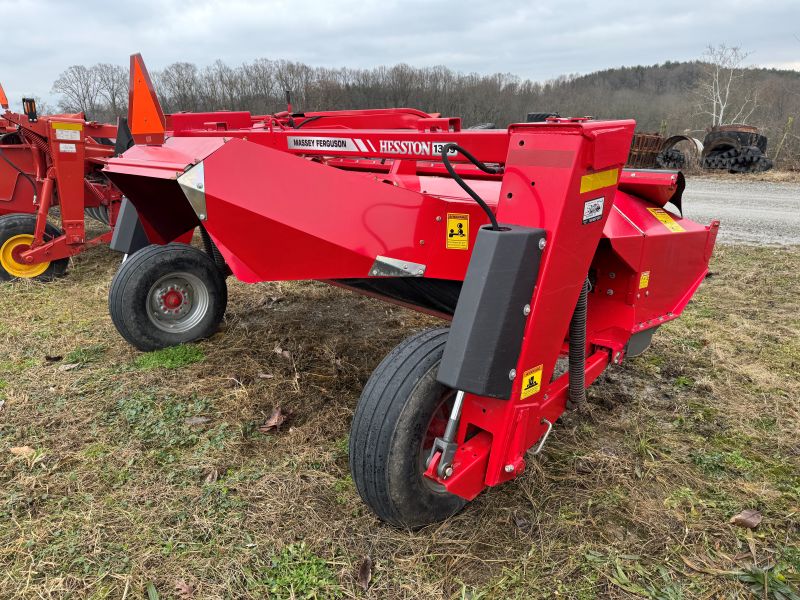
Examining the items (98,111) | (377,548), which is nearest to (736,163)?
(377,548)

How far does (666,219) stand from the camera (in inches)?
117

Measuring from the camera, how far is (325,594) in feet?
6.30

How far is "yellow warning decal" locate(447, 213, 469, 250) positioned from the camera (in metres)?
2.21

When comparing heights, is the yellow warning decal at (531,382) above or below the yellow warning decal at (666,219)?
below

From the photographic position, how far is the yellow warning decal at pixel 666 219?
290 centimetres

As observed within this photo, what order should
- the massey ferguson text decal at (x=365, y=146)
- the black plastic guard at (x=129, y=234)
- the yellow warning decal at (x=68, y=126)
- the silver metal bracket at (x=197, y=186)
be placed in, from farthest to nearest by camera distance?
the yellow warning decal at (x=68, y=126)
the black plastic guard at (x=129, y=234)
the massey ferguson text decal at (x=365, y=146)
the silver metal bracket at (x=197, y=186)

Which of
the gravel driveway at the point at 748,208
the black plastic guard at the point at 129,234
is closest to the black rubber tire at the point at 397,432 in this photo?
the black plastic guard at the point at 129,234

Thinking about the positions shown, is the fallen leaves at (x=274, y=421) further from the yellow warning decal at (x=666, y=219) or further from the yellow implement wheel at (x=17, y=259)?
the yellow implement wheel at (x=17, y=259)

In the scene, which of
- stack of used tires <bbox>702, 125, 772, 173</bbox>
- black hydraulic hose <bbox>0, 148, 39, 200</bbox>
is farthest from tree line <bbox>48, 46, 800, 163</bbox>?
black hydraulic hose <bbox>0, 148, 39, 200</bbox>

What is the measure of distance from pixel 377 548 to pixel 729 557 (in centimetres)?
132

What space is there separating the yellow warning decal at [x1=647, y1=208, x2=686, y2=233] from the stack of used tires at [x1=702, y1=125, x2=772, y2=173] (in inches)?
650

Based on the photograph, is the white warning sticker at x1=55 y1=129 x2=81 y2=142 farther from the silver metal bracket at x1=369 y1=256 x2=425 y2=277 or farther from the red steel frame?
the silver metal bracket at x1=369 y1=256 x2=425 y2=277

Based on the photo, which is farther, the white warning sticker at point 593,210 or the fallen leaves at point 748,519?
the fallen leaves at point 748,519

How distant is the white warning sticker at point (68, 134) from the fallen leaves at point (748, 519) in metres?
6.23
